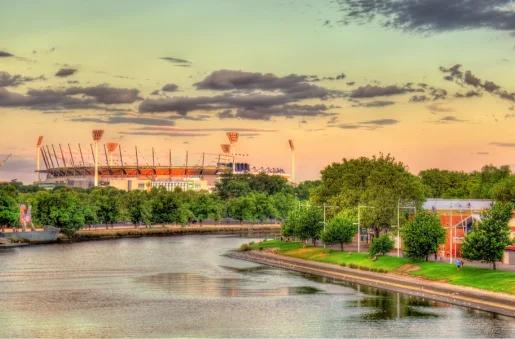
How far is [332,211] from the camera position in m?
142

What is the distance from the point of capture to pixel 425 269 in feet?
299

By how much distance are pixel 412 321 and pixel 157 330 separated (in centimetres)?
2156

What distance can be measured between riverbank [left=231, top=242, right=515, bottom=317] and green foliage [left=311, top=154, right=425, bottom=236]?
12.8 metres

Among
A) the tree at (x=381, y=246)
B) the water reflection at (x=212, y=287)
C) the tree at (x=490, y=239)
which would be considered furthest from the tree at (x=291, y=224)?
the tree at (x=490, y=239)

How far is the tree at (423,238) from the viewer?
94375mm

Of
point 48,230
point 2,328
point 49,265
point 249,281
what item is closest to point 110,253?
point 49,265

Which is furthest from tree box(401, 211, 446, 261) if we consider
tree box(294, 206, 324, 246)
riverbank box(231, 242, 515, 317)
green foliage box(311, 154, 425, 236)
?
tree box(294, 206, 324, 246)

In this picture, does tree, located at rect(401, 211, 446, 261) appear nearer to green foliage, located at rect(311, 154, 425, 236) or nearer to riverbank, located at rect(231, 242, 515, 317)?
riverbank, located at rect(231, 242, 515, 317)

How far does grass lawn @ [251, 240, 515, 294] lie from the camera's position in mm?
77500

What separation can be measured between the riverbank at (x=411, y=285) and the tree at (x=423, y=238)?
10.5 ft

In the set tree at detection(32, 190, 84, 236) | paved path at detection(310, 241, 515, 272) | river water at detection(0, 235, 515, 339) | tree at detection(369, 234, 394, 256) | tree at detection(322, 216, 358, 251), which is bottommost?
river water at detection(0, 235, 515, 339)

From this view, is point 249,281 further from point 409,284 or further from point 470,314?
point 470,314

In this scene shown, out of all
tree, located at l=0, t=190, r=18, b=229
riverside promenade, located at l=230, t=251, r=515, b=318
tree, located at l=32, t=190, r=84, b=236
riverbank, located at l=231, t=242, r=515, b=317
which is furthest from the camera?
tree, located at l=32, t=190, r=84, b=236

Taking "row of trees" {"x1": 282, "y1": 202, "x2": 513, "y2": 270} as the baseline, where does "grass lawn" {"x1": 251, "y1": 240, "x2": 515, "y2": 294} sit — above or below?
below
